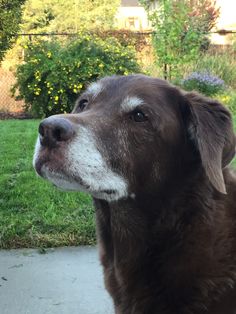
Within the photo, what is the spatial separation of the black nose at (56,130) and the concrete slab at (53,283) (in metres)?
1.62

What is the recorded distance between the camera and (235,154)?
2674mm

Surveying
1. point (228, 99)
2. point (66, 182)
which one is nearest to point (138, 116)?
point (66, 182)

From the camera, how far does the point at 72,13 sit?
37.4m

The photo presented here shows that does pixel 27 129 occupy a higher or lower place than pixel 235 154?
lower

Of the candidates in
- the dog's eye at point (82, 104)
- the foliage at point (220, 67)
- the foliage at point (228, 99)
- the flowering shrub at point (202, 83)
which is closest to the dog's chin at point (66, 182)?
the dog's eye at point (82, 104)

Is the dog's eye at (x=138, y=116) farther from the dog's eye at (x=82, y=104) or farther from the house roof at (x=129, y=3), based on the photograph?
the house roof at (x=129, y=3)

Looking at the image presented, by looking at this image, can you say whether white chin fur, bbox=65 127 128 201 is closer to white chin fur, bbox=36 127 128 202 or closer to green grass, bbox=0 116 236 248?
white chin fur, bbox=36 127 128 202

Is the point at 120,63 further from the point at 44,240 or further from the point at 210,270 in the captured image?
the point at 210,270

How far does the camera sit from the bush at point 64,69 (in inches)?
503

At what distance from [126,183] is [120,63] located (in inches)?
424

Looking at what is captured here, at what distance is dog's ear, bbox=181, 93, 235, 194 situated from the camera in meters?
2.47

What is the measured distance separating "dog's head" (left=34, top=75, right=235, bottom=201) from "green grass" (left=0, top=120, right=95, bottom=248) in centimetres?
207

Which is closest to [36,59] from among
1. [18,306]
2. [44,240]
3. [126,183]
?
[44,240]

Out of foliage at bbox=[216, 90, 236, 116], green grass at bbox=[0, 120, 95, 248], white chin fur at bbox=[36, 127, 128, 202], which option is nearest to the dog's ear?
white chin fur at bbox=[36, 127, 128, 202]
